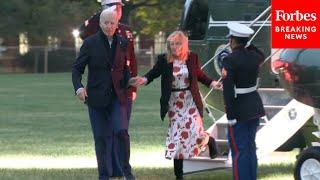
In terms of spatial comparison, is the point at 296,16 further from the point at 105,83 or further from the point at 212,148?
the point at 212,148

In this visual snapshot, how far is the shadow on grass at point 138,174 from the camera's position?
422 inches

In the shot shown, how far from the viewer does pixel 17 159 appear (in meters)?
13.0

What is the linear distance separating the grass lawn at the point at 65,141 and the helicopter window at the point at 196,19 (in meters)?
1.93

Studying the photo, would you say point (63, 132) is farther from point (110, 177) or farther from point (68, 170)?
point (110, 177)

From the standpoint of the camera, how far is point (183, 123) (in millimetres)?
9922

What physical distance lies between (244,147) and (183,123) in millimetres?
1389

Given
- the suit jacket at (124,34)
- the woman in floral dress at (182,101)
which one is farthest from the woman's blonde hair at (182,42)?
the suit jacket at (124,34)

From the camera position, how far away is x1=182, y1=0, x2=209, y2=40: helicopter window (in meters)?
14.7

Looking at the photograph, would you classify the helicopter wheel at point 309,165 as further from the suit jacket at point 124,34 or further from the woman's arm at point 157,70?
the suit jacket at point 124,34

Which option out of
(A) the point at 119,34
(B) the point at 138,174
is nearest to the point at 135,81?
(A) the point at 119,34

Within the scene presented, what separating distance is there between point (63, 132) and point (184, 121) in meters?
8.09

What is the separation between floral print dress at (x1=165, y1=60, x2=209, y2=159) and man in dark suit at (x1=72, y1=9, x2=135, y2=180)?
0.59 m

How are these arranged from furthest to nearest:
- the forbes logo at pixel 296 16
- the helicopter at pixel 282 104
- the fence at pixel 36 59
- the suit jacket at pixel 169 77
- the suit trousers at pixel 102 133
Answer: the fence at pixel 36 59 → the suit jacket at pixel 169 77 → the suit trousers at pixel 102 133 → the helicopter at pixel 282 104 → the forbes logo at pixel 296 16

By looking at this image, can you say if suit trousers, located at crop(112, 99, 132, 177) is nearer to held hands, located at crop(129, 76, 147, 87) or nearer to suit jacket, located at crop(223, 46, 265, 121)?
held hands, located at crop(129, 76, 147, 87)
